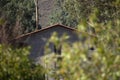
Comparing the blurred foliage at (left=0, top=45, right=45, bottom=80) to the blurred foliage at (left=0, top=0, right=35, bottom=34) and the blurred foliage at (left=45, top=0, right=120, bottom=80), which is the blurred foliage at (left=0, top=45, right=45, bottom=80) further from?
the blurred foliage at (left=0, top=0, right=35, bottom=34)

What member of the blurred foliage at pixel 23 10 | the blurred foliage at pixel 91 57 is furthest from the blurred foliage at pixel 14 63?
the blurred foliage at pixel 23 10

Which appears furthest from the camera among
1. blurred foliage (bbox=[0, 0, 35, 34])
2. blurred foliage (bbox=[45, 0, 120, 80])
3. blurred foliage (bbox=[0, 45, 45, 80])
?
blurred foliage (bbox=[0, 0, 35, 34])

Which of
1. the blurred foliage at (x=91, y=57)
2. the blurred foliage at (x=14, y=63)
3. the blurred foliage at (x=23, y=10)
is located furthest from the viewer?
the blurred foliage at (x=23, y=10)

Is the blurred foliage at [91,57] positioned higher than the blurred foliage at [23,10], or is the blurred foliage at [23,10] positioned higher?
the blurred foliage at [91,57]

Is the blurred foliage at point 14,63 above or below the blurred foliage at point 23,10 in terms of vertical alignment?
above

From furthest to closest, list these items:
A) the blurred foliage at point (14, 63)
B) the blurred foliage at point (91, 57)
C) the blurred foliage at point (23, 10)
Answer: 1. the blurred foliage at point (23, 10)
2. the blurred foliage at point (14, 63)
3. the blurred foliage at point (91, 57)

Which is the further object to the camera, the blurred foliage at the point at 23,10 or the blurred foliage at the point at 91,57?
the blurred foliage at the point at 23,10

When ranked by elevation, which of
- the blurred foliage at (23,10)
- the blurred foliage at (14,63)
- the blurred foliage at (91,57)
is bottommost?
the blurred foliage at (23,10)

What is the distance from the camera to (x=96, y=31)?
218 inches

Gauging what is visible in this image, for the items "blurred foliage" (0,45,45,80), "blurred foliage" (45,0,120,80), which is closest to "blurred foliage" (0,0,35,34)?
"blurred foliage" (0,45,45,80)

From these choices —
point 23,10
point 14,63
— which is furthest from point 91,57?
point 23,10

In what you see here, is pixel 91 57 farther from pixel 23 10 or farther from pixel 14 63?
pixel 23 10

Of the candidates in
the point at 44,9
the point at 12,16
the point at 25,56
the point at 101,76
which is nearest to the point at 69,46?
the point at 101,76

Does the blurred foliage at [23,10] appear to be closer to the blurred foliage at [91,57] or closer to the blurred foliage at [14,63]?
the blurred foliage at [14,63]
